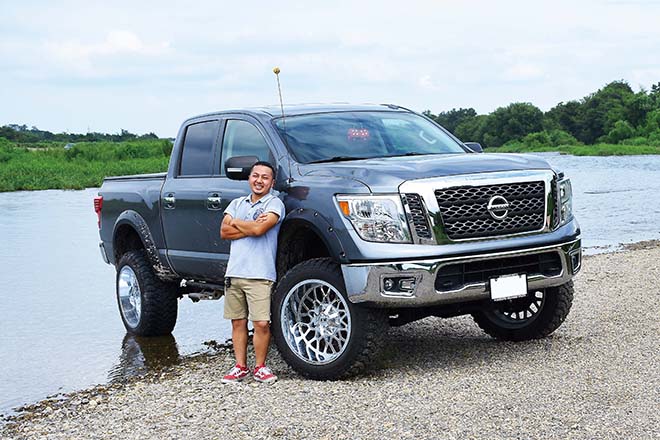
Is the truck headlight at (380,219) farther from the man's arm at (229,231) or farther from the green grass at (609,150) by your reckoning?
the green grass at (609,150)

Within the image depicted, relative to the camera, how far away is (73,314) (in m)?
12.7

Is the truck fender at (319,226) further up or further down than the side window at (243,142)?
further down

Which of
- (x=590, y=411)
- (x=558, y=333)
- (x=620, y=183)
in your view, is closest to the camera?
(x=590, y=411)

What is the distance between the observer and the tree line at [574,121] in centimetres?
11461

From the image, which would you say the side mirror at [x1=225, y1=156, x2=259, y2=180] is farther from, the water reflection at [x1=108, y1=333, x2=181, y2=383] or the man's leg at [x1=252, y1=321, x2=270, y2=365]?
the water reflection at [x1=108, y1=333, x2=181, y2=383]

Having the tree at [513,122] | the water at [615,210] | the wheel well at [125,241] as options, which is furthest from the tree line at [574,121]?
the wheel well at [125,241]

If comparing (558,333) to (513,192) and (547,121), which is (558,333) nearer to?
(513,192)

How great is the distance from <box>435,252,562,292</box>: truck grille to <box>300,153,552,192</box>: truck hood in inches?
24.2

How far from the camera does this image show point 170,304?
10086mm

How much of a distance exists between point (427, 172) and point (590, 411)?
1932 millimetres

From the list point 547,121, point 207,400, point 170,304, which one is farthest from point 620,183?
point 547,121

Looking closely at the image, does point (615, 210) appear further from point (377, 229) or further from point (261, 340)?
point (377, 229)

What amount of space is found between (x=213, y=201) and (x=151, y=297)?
1.95 m

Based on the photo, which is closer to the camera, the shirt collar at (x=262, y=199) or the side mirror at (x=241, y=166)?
the shirt collar at (x=262, y=199)
